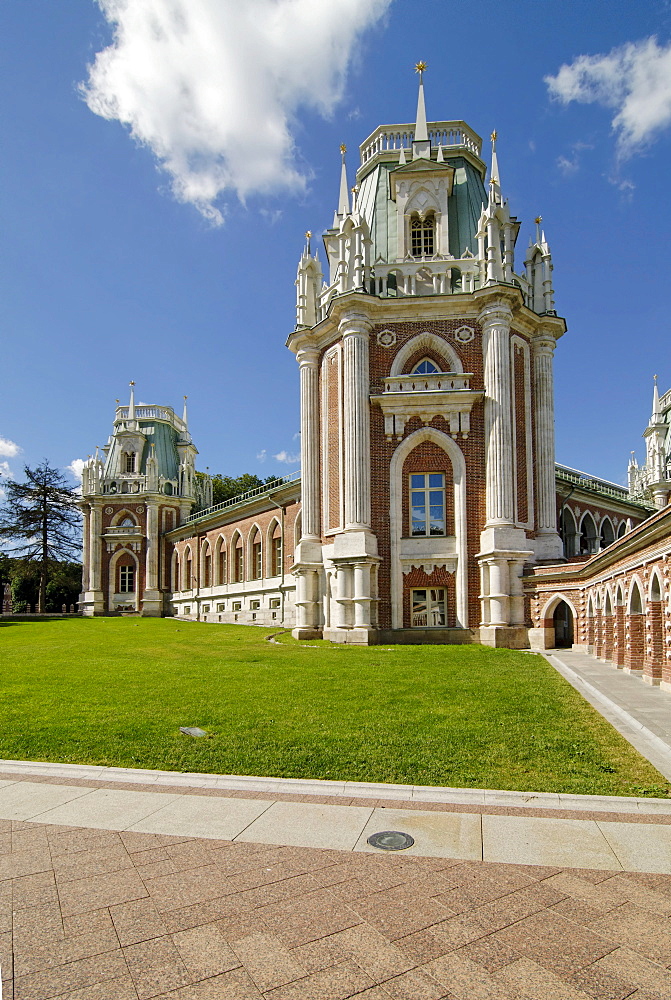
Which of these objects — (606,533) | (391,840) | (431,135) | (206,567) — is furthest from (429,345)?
(206,567)

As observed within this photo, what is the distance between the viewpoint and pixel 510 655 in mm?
23547

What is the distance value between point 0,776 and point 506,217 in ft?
101

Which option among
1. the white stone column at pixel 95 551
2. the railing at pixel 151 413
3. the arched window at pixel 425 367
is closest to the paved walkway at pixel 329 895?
the arched window at pixel 425 367

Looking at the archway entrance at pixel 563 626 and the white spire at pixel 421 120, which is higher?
the white spire at pixel 421 120

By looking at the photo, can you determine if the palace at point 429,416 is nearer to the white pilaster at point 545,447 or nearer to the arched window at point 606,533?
the white pilaster at point 545,447

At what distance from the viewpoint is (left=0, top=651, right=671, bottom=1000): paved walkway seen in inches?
158

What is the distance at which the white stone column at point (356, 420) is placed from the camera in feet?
95.0

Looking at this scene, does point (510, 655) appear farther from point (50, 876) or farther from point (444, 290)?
point (50, 876)

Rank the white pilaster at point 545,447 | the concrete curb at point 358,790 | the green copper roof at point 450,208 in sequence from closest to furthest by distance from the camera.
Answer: the concrete curb at point 358,790, the white pilaster at point 545,447, the green copper roof at point 450,208

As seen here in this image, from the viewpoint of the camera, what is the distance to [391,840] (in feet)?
20.0

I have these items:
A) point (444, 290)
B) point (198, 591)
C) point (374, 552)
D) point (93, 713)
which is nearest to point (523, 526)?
point (374, 552)

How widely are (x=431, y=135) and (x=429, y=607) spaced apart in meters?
23.4

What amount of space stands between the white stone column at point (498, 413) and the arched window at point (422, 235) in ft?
17.4

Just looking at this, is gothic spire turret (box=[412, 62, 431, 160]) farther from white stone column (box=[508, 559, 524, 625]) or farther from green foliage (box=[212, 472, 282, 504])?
green foliage (box=[212, 472, 282, 504])
